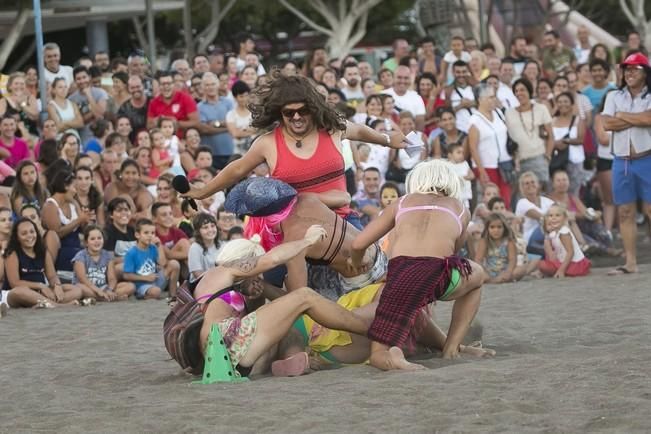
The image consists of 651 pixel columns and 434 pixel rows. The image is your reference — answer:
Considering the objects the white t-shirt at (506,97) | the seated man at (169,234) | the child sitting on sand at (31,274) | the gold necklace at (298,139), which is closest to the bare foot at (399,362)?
the gold necklace at (298,139)

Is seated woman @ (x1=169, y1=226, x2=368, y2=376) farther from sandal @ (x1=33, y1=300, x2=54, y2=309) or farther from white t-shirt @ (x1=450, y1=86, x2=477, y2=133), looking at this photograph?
white t-shirt @ (x1=450, y1=86, x2=477, y2=133)

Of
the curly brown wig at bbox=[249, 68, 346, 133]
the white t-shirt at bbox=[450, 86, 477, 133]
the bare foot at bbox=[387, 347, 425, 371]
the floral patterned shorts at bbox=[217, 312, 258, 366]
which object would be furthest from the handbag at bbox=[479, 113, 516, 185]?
the floral patterned shorts at bbox=[217, 312, 258, 366]

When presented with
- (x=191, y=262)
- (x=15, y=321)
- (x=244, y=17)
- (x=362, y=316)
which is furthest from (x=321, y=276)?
(x=244, y=17)

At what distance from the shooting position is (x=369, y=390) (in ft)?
20.7

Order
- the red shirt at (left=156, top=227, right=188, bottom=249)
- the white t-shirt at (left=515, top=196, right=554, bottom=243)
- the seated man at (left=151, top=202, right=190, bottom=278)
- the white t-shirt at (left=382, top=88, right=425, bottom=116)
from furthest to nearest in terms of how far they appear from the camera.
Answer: the white t-shirt at (left=382, top=88, right=425, bottom=116)
the white t-shirt at (left=515, top=196, right=554, bottom=243)
the red shirt at (left=156, top=227, right=188, bottom=249)
the seated man at (left=151, top=202, right=190, bottom=278)

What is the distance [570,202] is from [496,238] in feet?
7.26

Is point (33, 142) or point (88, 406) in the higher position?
point (33, 142)

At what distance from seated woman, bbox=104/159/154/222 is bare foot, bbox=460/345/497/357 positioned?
5786 mm

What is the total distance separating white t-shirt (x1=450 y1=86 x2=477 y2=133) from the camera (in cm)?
1449

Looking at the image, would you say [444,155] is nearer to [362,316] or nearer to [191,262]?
[191,262]

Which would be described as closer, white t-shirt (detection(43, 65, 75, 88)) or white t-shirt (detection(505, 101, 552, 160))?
white t-shirt (detection(505, 101, 552, 160))

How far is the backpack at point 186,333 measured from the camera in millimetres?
7141

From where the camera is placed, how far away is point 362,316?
7270 mm

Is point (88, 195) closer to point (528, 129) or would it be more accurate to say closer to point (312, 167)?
point (528, 129)
